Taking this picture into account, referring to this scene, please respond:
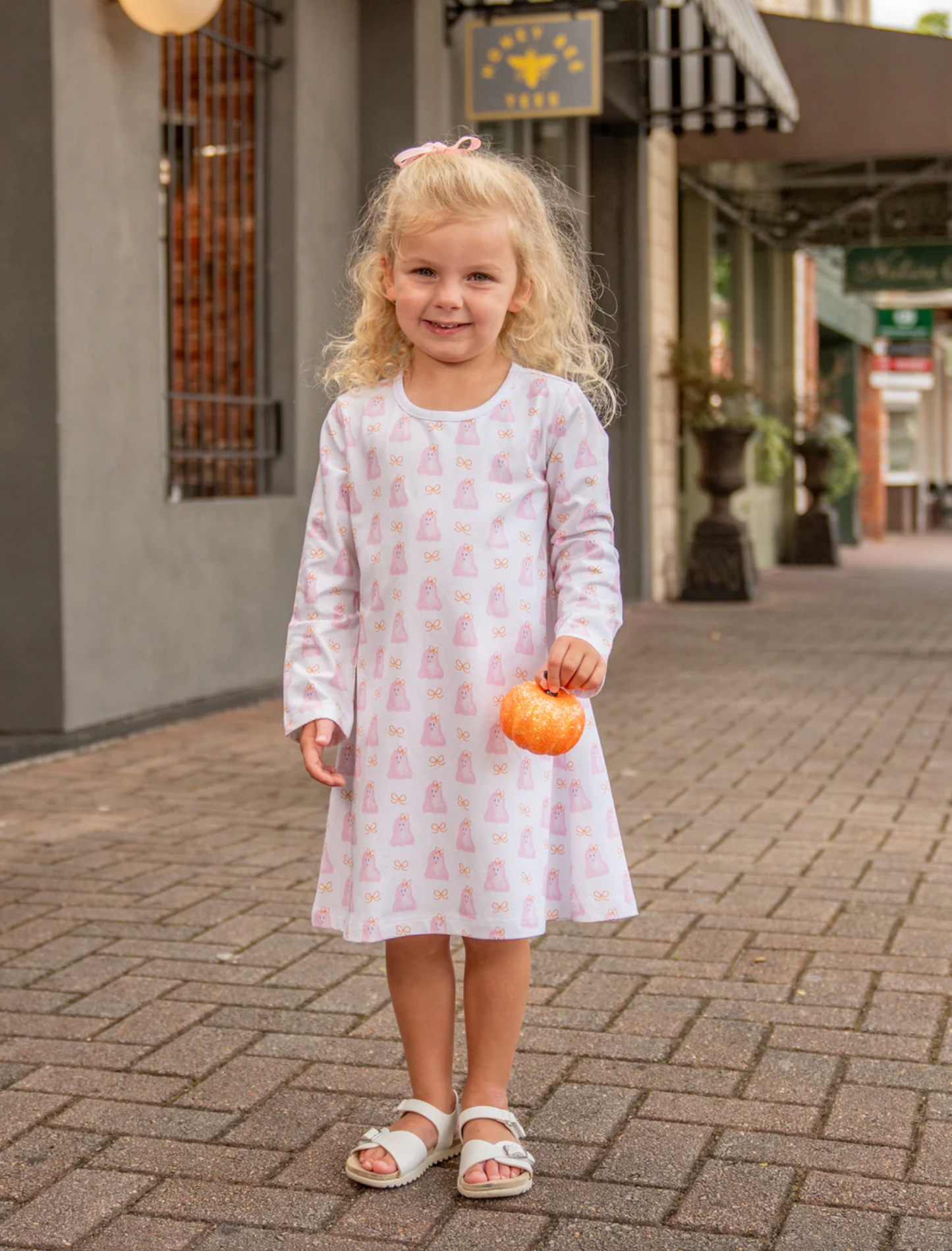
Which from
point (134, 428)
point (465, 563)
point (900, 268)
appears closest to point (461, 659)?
point (465, 563)

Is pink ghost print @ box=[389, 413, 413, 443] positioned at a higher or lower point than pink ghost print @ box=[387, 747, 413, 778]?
higher

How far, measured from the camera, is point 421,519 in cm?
274

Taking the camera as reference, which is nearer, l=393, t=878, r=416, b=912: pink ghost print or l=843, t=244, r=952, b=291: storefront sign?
l=393, t=878, r=416, b=912: pink ghost print

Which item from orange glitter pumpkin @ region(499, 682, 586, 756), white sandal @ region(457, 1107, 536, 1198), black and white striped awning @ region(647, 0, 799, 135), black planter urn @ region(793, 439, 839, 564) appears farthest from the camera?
black planter urn @ region(793, 439, 839, 564)

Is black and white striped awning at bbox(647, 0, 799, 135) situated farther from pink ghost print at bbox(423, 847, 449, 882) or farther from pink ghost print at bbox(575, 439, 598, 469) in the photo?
pink ghost print at bbox(423, 847, 449, 882)

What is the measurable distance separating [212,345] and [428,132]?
6.46ft

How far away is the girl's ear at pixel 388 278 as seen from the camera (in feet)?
9.22

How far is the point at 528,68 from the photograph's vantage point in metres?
9.82

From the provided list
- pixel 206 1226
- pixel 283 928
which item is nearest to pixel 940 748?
pixel 283 928

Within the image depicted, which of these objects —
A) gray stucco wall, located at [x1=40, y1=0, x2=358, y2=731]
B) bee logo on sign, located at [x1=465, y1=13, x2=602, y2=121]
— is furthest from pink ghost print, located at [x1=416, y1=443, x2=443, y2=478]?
bee logo on sign, located at [x1=465, y1=13, x2=602, y2=121]

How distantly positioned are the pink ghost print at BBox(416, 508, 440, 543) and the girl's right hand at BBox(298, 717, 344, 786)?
32 cm

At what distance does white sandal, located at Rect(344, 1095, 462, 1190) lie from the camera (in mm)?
2736

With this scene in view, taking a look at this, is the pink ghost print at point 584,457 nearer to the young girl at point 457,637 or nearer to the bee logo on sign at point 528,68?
the young girl at point 457,637

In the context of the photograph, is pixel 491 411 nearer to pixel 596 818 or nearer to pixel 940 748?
pixel 596 818
